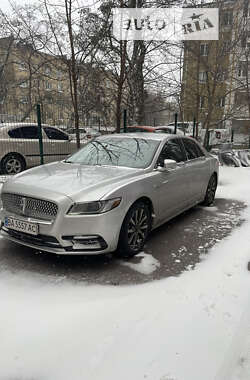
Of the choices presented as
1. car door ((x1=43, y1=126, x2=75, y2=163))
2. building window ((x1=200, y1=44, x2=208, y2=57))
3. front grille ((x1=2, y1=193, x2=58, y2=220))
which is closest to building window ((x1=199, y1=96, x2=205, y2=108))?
building window ((x1=200, y1=44, x2=208, y2=57))

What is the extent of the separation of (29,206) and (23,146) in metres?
5.19

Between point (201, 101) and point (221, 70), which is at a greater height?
point (221, 70)

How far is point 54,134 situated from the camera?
27.5ft

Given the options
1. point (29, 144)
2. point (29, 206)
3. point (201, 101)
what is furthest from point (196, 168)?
point (201, 101)

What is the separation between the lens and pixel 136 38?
10.1 metres

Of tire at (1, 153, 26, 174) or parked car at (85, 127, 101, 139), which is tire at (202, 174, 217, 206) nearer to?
tire at (1, 153, 26, 174)

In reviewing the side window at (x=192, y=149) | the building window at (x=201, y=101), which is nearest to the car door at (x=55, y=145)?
the side window at (x=192, y=149)

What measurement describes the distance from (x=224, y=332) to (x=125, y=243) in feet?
4.55

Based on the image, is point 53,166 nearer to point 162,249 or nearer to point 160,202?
point 160,202

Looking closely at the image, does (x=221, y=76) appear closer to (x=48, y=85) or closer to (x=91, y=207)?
(x=91, y=207)

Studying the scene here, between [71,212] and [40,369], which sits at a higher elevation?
[71,212]

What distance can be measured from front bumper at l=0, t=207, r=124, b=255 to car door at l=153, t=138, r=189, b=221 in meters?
1.01

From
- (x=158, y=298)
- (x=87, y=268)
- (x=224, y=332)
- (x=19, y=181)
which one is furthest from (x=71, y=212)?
(x=224, y=332)

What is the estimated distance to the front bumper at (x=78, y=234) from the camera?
286 centimetres
